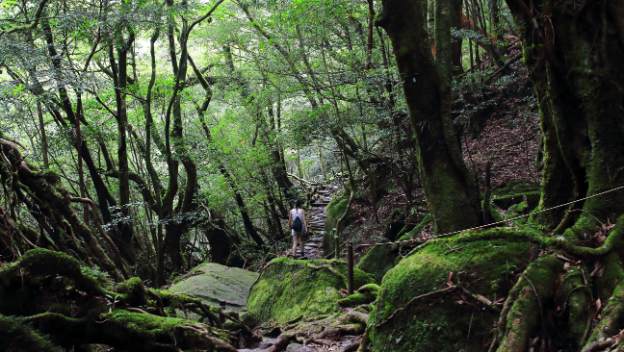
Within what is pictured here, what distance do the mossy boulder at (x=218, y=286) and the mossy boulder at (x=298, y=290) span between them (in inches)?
24.0

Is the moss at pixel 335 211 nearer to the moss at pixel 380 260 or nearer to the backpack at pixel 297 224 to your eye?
the backpack at pixel 297 224

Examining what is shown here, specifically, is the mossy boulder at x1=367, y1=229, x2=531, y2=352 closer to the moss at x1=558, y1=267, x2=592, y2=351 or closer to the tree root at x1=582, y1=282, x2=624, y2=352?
the moss at x1=558, y1=267, x2=592, y2=351

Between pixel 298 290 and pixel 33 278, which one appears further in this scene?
pixel 298 290

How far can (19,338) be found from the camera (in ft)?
12.3

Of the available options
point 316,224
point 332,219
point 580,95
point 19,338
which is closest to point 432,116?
point 580,95

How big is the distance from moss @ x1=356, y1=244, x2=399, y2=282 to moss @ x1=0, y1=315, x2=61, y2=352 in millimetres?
7092

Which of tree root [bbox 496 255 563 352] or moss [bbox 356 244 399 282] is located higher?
tree root [bbox 496 255 563 352]

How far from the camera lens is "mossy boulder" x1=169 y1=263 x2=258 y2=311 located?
10.4 meters

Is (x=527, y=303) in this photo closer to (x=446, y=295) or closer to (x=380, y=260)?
(x=446, y=295)

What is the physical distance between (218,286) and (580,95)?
8.96m

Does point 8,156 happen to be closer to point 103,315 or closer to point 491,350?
point 103,315

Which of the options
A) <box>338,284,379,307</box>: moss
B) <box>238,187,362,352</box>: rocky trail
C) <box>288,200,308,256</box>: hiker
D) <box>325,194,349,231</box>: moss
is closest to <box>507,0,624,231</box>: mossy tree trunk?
<box>238,187,362,352</box>: rocky trail

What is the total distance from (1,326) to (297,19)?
943 cm

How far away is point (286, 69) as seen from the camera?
49.9 ft
